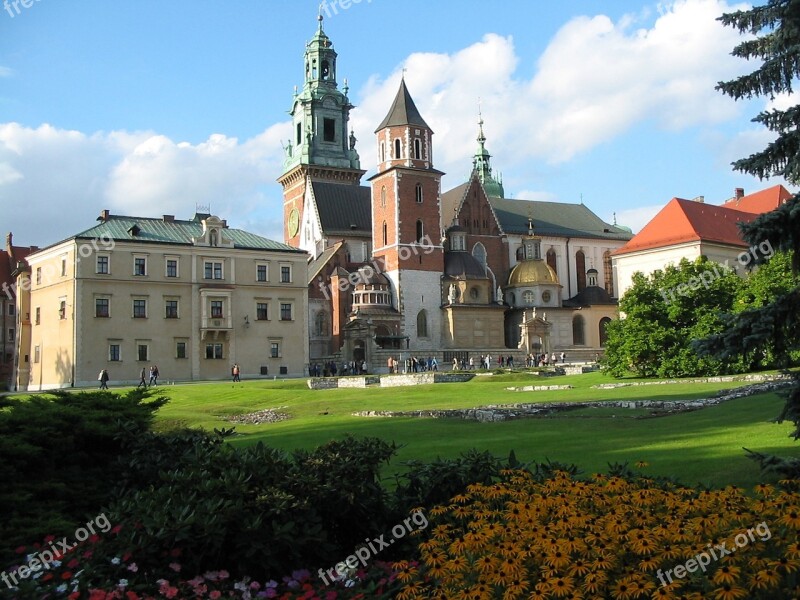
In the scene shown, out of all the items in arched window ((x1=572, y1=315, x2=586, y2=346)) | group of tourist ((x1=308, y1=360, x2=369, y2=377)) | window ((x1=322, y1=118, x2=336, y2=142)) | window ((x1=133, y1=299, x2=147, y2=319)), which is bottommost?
group of tourist ((x1=308, y1=360, x2=369, y2=377))

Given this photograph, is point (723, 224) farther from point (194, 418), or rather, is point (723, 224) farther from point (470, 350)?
point (194, 418)

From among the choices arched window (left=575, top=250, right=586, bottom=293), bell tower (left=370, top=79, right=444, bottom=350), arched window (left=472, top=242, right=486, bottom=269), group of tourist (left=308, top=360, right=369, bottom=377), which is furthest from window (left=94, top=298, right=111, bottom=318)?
arched window (left=575, top=250, right=586, bottom=293)

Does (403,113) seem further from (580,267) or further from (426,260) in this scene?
(580,267)

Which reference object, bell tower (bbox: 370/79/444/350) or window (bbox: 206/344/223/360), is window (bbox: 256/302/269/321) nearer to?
window (bbox: 206/344/223/360)

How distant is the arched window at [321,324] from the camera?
71.6m

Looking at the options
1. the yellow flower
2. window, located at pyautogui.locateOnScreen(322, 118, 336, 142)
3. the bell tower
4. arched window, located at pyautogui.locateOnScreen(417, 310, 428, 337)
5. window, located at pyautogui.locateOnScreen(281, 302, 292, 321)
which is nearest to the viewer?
the yellow flower

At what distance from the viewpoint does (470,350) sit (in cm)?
7106

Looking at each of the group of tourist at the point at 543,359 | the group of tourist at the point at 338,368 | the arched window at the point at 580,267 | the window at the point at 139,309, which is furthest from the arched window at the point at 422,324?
the window at the point at 139,309

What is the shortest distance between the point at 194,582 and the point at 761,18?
898cm

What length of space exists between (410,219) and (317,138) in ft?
84.5

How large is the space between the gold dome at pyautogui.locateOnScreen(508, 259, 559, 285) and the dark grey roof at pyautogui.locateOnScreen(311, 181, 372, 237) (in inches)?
597

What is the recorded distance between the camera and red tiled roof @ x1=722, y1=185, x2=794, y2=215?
7025 cm

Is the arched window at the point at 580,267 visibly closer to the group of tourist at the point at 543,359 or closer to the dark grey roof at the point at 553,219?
the dark grey roof at the point at 553,219

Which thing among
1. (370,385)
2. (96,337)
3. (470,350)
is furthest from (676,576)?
(470,350)
